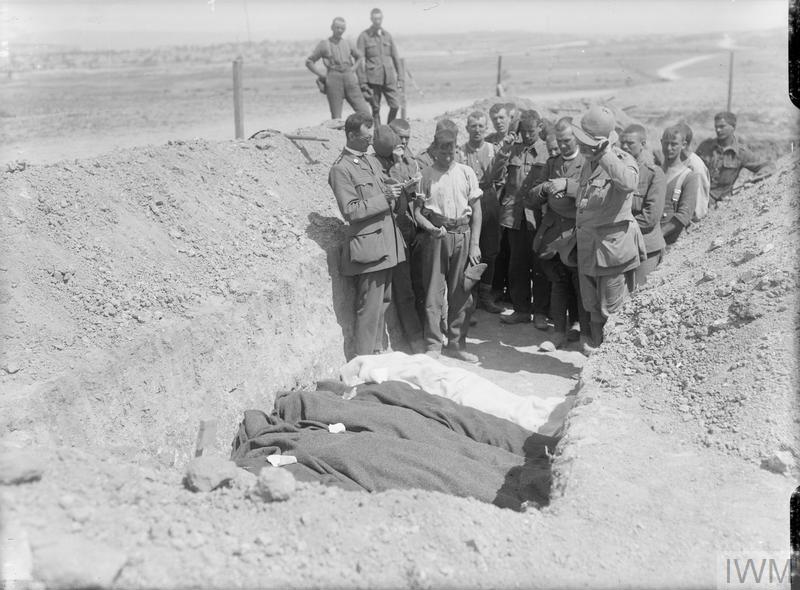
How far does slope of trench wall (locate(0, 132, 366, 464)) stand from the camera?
5.41 m

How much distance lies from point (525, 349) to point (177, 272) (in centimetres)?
341

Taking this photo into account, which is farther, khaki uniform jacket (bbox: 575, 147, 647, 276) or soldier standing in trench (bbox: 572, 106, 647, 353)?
khaki uniform jacket (bbox: 575, 147, 647, 276)

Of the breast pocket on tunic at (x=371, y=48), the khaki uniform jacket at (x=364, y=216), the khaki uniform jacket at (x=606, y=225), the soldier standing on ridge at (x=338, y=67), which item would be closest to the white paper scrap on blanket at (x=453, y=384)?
the khaki uniform jacket at (x=364, y=216)

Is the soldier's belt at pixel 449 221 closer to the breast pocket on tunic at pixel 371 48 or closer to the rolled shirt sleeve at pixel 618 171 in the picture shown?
the rolled shirt sleeve at pixel 618 171

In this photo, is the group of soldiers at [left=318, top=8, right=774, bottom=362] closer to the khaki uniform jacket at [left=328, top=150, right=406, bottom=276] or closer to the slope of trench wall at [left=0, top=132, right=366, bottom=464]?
the khaki uniform jacket at [left=328, top=150, right=406, bottom=276]

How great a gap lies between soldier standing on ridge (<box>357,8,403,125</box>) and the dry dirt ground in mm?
3240

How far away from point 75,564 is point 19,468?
0.60 m

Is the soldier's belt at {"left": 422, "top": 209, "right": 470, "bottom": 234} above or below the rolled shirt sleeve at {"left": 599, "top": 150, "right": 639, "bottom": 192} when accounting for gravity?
below

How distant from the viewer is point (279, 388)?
22.3 ft

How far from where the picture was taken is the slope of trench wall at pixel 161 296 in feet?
17.7

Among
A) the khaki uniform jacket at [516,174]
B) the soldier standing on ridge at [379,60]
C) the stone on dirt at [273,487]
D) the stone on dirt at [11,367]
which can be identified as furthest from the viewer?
the soldier standing on ridge at [379,60]

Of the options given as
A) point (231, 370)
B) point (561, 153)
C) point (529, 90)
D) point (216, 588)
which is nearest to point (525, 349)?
point (561, 153)

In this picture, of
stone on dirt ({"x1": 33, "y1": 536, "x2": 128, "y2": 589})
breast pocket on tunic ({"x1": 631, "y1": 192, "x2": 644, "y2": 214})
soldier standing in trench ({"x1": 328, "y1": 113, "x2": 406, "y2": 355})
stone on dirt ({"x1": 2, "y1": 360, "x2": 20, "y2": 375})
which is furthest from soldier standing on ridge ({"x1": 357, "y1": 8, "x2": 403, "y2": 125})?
stone on dirt ({"x1": 33, "y1": 536, "x2": 128, "y2": 589})

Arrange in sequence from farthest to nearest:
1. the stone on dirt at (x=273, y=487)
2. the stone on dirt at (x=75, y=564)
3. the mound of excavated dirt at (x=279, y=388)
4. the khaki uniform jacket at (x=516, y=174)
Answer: the khaki uniform jacket at (x=516, y=174) → the stone on dirt at (x=273, y=487) → the mound of excavated dirt at (x=279, y=388) → the stone on dirt at (x=75, y=564)
